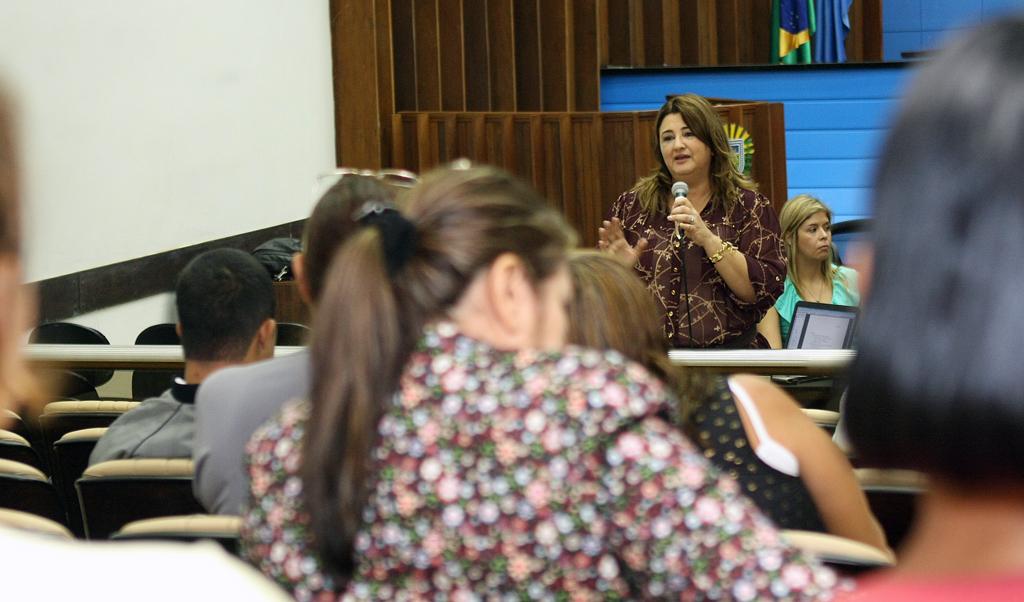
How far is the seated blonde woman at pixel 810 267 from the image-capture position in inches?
197

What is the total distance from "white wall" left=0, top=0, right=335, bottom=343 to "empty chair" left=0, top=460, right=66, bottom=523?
1589 millimetres

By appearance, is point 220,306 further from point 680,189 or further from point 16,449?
point 680,189

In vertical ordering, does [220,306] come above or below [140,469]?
above

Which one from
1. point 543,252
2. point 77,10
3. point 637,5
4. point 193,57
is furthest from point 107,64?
point 637,5

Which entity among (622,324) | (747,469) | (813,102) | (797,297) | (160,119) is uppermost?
(813,102)

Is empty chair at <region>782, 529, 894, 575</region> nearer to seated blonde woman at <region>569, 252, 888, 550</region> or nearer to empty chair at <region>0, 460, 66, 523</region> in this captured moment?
seated blonde woman at <region>569, 252, 888, 550</region>

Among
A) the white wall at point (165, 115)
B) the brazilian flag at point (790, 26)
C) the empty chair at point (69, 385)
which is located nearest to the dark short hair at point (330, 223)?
the empty chair at point (69, 385)

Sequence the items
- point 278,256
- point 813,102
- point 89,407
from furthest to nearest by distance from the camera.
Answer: point 813,102 < point 278,256 < point 89,407

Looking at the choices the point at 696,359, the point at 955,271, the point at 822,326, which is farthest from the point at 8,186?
the point at 822,326

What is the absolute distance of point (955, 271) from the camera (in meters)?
0.60

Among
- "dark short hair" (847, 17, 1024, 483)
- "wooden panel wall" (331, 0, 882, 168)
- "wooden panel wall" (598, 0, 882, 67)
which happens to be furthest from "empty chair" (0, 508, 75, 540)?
"wooden panel wall" (598, 0, 882, 67)

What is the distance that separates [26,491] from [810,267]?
367 cm

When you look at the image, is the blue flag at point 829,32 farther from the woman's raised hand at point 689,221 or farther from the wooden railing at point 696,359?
the wooden railing at point 696,359

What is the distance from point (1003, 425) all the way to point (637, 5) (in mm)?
8904
